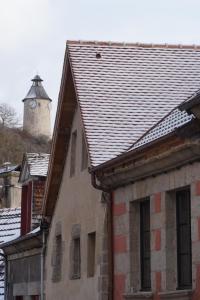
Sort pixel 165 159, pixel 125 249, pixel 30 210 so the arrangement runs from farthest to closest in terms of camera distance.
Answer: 1. pixel 30 210
2. pixel 125 249
3. pixel 165 159

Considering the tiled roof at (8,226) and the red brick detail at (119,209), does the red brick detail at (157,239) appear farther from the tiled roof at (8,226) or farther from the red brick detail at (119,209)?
the tiled roof at (8,226)

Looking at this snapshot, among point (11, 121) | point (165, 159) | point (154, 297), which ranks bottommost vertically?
point (154, 297)

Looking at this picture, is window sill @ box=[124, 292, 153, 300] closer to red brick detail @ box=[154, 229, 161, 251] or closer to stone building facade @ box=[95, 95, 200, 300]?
stone building facade @ box=[95, 95, 200, 300]

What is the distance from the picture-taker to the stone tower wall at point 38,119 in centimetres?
15912

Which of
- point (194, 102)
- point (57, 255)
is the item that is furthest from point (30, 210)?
point (194, 102)

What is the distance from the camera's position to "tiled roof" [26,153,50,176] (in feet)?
104

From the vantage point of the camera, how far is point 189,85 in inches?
937

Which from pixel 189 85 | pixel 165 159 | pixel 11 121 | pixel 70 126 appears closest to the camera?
pixel 165 159

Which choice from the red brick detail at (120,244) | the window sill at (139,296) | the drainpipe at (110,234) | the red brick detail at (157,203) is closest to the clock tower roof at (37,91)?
the drainpipe at (110,234)

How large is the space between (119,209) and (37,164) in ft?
36.5

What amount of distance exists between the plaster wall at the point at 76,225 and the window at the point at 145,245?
5.78ft

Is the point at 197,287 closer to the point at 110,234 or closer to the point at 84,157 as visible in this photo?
the point at 110,234

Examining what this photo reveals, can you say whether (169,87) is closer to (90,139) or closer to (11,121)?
(90,139)

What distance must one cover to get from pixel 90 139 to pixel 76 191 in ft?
8.68
